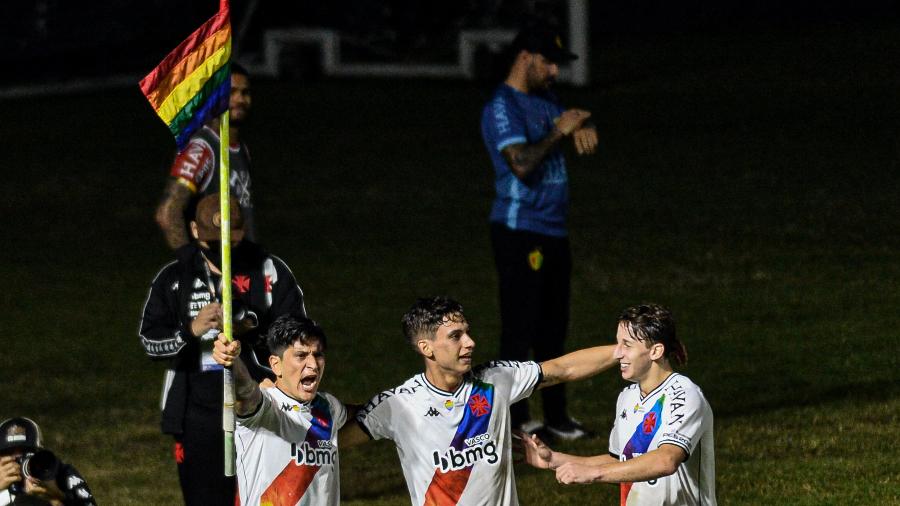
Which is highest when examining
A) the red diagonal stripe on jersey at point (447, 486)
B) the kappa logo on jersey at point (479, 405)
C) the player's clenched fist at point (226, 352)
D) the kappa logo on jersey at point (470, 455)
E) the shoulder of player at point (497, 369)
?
the player's clenched fist at point (226, 352)

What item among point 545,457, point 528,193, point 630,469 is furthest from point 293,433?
point 528,193

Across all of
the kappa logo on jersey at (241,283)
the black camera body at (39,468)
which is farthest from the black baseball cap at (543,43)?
the black camera body at (39,468)

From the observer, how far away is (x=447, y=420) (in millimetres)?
7047

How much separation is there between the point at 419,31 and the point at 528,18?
3671mm

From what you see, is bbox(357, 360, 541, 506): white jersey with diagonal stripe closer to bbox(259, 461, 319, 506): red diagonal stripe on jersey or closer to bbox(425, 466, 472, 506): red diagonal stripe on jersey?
bbox(425, 466, 472, 506): red diagonal stripe on jersey

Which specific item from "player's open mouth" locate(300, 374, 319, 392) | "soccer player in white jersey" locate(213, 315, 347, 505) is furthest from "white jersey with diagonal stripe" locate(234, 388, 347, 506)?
"player's open mouth" locate(300, 374, 319, 392)

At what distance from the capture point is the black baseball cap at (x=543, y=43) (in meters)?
10.1

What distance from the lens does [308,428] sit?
700cm

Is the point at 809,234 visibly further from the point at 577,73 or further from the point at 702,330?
the point at 577,73

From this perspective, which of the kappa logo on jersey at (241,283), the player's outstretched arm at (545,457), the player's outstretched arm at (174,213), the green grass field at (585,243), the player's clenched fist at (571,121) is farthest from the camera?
the green grass field at (585,243)

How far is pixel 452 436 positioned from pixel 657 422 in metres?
0.88

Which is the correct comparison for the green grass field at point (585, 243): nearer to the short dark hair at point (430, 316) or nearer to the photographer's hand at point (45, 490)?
the short dark hair at point (430, 316)

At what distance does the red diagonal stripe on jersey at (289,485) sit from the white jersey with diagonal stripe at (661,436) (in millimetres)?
1330

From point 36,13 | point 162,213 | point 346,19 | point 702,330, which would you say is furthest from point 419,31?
point 162,213
